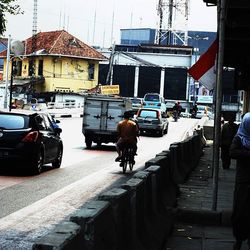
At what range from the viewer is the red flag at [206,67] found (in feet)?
34.6

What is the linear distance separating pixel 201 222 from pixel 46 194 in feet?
12.3

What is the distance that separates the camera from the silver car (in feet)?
127

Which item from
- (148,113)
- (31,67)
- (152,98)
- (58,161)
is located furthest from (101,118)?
(31,67)

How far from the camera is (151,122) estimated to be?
38719mm

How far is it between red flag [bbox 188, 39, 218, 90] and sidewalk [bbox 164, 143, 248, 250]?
2.15m

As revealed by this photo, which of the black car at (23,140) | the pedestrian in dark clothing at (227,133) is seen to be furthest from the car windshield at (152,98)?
the black car at (23,140)

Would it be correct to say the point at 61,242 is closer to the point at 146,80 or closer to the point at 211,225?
the point at 211,225

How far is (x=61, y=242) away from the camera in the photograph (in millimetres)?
3533

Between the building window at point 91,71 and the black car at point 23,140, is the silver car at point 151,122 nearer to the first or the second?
the black car at point 23,140

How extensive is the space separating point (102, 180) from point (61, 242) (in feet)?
37.2

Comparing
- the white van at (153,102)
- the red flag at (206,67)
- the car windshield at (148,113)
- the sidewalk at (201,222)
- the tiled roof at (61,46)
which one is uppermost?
the tiled roof at (61,46)


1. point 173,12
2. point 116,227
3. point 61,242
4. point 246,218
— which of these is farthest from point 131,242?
point 173,12

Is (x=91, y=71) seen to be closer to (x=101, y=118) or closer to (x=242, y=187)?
(x=101, y=118)

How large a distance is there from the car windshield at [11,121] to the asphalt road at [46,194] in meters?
1.18
